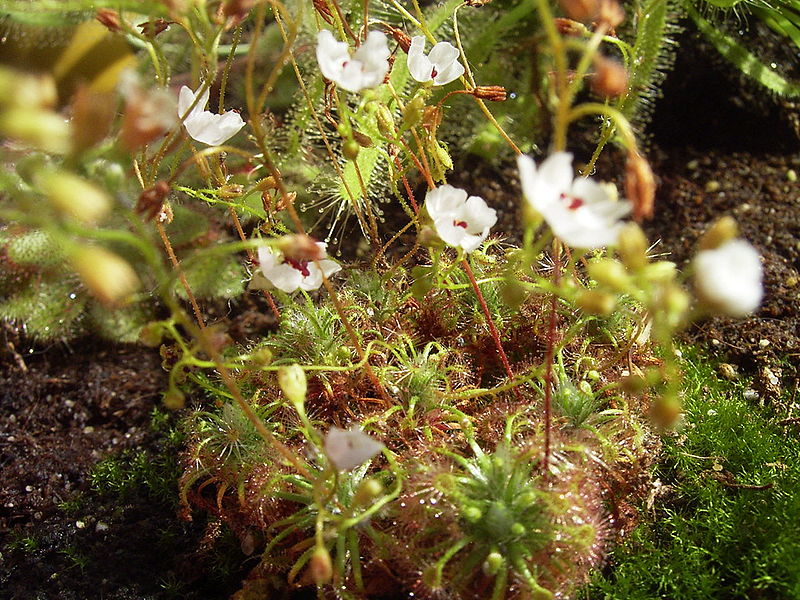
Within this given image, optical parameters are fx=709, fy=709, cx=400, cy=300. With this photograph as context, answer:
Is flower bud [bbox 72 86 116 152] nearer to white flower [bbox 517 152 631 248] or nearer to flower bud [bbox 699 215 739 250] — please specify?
white flower [bbox 517 152 631 248]

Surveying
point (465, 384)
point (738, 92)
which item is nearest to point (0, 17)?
point (465, 384)

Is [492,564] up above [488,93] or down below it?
below

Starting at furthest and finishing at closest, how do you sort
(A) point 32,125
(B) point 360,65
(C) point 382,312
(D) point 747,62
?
(D) point 747,62 → (C) point 382,312 → (B) point 360,65 → (A) point 32,125

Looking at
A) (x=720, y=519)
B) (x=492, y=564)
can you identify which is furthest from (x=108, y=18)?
(x=720, y=519)

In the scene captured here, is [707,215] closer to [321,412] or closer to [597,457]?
[597,457]

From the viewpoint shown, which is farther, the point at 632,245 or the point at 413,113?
the point at 413,113

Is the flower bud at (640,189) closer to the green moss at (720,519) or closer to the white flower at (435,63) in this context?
the white flower at (435,63)

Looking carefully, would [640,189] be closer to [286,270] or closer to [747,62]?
[286,270]
